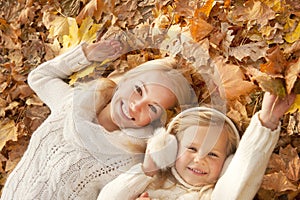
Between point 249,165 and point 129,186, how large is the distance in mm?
293

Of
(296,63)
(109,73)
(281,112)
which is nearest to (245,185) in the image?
(281,112)

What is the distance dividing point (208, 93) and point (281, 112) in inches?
8.1

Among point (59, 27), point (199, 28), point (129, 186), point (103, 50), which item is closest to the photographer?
point (129, 186)

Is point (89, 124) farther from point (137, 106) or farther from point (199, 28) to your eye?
point (199, 28)

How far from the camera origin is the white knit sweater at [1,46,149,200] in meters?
1.56

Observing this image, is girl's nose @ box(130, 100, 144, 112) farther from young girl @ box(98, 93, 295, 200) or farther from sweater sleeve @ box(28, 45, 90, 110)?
sweater sleeve @ box(28, 45, 90, 110)

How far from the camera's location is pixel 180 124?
148 centimetres

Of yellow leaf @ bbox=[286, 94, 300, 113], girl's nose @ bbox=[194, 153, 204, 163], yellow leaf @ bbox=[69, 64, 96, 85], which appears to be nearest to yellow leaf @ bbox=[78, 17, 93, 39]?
yellow leaf @ bbox=[69, 64, 96, 85]

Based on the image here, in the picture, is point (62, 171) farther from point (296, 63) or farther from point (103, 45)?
point (296, 63)

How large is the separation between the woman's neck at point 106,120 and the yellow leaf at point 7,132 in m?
0.36

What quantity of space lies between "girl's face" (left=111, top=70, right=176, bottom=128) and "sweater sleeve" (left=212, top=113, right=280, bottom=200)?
0.75 feet

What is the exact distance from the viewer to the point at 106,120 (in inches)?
63.3

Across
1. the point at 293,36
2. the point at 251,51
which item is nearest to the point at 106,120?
the point at 251,51

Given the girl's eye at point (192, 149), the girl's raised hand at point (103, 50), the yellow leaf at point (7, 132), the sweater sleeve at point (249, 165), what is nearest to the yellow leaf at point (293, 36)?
the sweater sleeve at point (249, 165)
